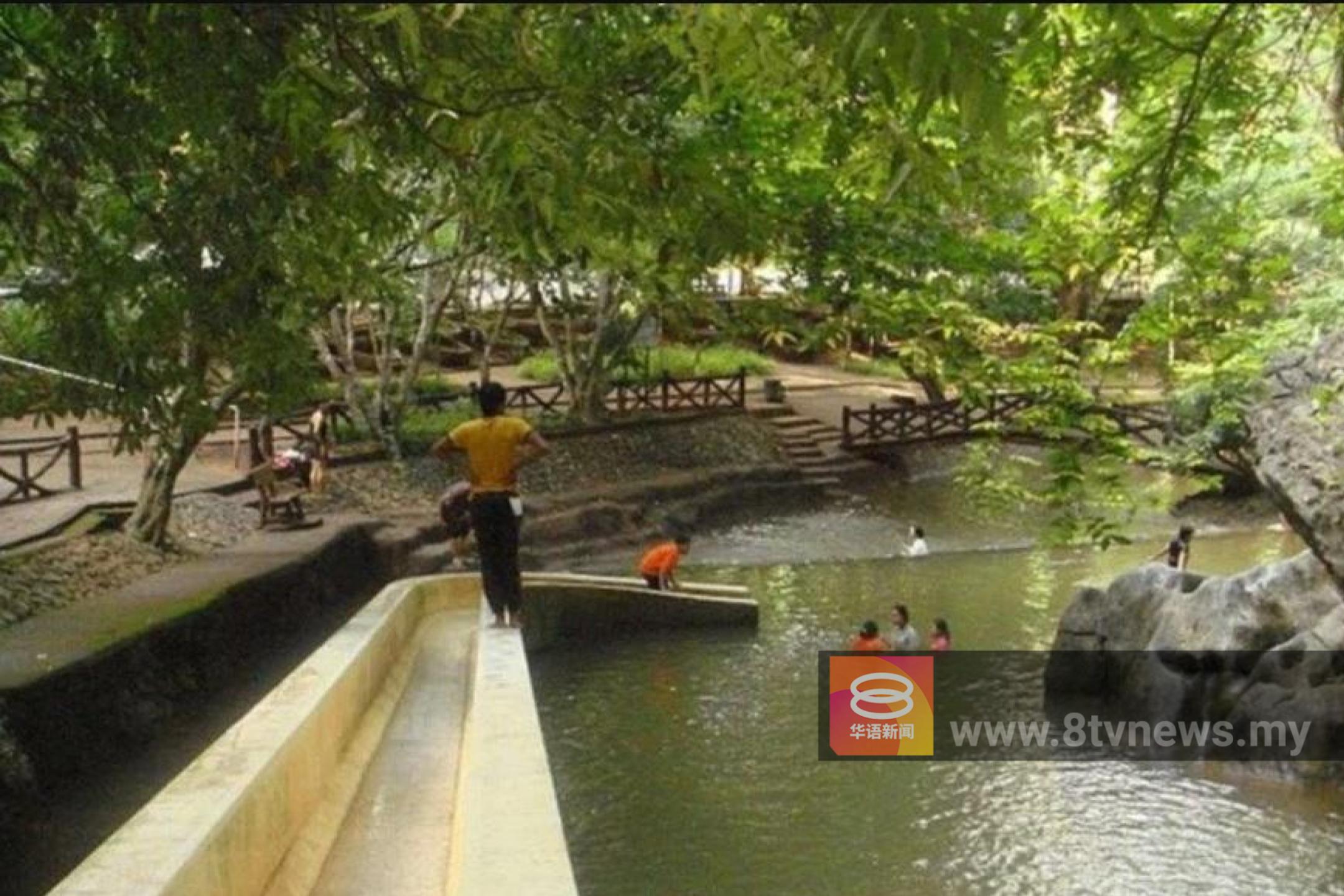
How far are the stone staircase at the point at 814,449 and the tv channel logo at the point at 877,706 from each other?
12701 mm

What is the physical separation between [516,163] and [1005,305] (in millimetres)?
18447

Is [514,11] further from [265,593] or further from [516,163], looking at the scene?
[265,593]

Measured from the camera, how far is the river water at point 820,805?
400 inches

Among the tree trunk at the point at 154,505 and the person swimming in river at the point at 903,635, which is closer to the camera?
the person swimming in river at the point at 903,635

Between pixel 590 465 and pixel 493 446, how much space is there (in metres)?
17.7

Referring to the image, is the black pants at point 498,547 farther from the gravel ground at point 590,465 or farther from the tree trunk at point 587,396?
the tree trunk at point 587,396

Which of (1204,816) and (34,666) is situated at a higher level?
(34,666)

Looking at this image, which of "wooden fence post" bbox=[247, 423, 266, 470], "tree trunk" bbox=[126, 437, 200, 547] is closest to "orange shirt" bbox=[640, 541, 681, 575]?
"tree trunk" bbox=[126, 437, 200, 547]

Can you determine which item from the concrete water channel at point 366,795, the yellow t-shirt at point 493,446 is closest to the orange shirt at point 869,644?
the concrete water channel at point 366,795

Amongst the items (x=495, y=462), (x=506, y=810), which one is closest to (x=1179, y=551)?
(x=495, y=462)

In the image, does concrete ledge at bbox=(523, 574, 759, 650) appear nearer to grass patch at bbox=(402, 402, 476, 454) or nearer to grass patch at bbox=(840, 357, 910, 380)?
grass patch at bbox=(402, 402, 476, 454)

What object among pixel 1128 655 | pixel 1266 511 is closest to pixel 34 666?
pixel 1128 655

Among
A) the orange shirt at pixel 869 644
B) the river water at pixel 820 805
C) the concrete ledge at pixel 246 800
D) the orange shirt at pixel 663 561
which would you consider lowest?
the river water at pixel 820 805

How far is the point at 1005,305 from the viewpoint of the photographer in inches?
843
